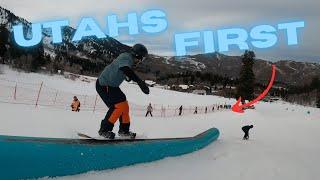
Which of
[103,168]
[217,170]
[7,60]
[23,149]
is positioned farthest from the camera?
[7,60]

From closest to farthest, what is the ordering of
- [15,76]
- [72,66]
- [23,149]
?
[23,149], [15,76], [72,66]

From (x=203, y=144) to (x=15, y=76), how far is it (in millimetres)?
81934

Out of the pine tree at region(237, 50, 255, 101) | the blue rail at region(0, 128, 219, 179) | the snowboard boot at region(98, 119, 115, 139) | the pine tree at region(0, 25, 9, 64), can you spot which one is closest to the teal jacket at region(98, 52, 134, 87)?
the snowboard boot at region(98, 119, 115, 139)

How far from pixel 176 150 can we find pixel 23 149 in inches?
115

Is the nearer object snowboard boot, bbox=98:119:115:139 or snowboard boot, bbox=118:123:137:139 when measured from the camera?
snowboard boot, bbox=98:119:115:139

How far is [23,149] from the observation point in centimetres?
419

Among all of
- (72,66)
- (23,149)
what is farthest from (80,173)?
(72,66)

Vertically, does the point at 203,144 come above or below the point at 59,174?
below

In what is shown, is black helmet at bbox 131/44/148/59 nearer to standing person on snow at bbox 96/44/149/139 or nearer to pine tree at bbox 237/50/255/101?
standing person on snow at bbox 96/44/149/139

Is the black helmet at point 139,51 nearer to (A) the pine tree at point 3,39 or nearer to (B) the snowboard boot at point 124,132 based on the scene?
(B) the snowboard boot at point 124,132

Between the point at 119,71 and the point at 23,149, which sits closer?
the point at 23,149

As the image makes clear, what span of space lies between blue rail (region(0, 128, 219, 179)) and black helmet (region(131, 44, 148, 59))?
1.20 metres

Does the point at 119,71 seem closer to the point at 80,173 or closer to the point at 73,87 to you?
the point at 80,173

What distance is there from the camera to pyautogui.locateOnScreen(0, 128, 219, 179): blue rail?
4.08 metres
